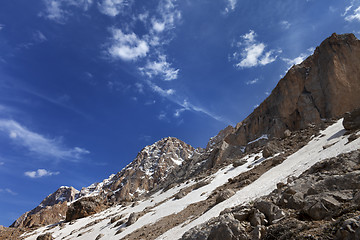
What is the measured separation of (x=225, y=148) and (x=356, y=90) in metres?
32.1

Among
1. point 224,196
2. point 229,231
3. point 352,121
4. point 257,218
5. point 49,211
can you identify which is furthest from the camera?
point 49,211

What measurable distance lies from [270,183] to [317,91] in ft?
152

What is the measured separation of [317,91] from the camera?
50.9m

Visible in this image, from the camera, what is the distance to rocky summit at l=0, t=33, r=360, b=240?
6.87 m

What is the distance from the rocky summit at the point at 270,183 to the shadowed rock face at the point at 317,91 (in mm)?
227

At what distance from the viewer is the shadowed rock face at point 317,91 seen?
45.4 meters

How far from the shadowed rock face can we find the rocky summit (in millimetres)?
227

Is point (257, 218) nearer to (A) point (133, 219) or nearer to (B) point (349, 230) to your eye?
(B) point (349, 230)

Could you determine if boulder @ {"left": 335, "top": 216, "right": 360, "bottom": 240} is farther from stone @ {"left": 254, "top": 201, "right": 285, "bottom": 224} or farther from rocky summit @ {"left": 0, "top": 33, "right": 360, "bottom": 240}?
stone @ {"left": 254, "top": 201, "right": 285, "bottom": 224}

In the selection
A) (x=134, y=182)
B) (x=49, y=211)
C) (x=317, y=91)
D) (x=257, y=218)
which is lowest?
(x=257, y=218)

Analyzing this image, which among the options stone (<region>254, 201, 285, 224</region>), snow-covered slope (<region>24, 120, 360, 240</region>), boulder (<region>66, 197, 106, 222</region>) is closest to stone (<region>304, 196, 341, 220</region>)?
stone (<region>254, 201, 285, 224</region>)

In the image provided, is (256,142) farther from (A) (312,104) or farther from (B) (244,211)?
(B) (244,211)

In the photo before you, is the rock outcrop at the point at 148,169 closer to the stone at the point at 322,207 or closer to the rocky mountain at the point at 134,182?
the rocky mountain at the point at 134,182

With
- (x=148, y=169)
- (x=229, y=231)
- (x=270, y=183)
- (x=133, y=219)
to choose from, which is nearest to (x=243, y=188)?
(x=270, y=183)
